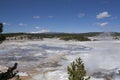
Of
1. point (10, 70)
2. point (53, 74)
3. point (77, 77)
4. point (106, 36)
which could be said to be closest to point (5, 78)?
point (10, 70)

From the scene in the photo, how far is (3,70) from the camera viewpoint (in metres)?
7.57

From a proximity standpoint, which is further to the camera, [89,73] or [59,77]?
[89,73]

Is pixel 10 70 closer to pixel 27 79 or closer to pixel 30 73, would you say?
pixel 27 79

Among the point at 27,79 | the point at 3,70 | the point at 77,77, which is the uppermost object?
the point at 3,70

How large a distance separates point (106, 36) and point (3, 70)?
375ft

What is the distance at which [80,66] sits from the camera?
9.88 meters

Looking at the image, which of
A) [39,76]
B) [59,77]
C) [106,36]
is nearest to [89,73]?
[59,77]

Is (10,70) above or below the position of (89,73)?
above

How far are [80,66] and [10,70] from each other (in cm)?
365

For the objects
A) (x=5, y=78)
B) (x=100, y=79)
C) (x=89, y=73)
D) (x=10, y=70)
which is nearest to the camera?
(x=5, y=78)

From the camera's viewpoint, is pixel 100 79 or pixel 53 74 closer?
pixel 100 79

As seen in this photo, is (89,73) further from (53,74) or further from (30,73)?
(30,73)

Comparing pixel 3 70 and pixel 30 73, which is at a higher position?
pixel 3 70

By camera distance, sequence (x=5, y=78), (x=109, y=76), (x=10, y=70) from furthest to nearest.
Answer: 1. (x=109, y=76)
2. (x=10, y=70)
3. (x=5, y=78)
